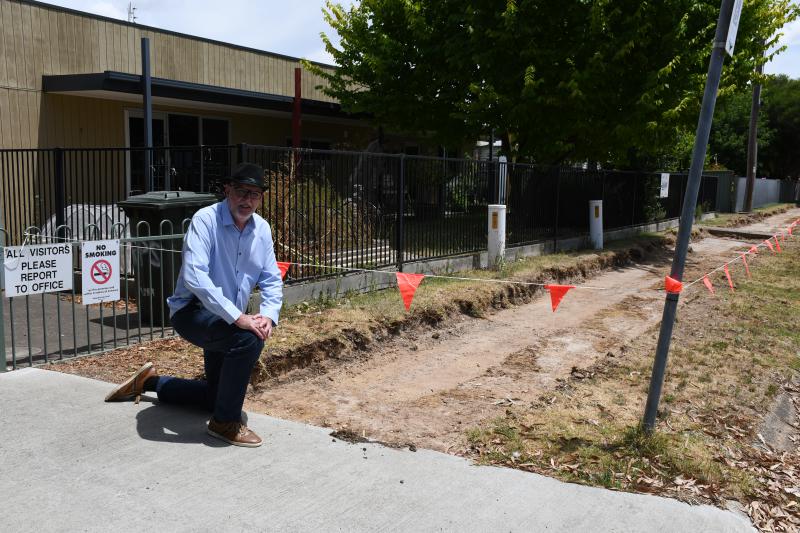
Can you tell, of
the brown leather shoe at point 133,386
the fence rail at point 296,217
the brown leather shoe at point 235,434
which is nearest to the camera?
the brown leather shoe at point 235,434

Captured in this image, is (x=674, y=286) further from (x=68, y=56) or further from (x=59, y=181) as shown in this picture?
(x=68, y=56)

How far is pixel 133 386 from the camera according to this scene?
16.9 ft

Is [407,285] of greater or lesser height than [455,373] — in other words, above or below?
above

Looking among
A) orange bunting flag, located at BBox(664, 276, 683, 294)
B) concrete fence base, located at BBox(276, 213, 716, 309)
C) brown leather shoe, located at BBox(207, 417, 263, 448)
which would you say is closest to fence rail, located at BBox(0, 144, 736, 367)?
concrete fence base, located at BBox(276, 213, 716, 309)

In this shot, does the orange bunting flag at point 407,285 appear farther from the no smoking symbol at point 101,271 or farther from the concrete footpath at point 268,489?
the concrete footpath at point 268,489

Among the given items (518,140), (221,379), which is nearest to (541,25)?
(518,140)

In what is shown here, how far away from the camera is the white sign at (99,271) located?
20.9 feet

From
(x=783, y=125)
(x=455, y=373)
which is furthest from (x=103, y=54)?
(x=783, y=125)

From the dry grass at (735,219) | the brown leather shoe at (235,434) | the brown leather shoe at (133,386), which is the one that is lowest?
the brown leather shoe at (235,434)

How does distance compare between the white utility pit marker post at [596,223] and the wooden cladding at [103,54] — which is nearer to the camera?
the wooden cladding at [103,54]

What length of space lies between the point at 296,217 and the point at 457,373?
336cm

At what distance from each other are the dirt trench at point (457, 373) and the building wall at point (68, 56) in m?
9.74

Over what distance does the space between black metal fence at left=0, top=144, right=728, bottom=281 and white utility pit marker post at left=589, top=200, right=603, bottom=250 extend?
0.42 metres

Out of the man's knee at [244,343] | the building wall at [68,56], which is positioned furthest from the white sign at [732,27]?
the building wall at [68,56]
